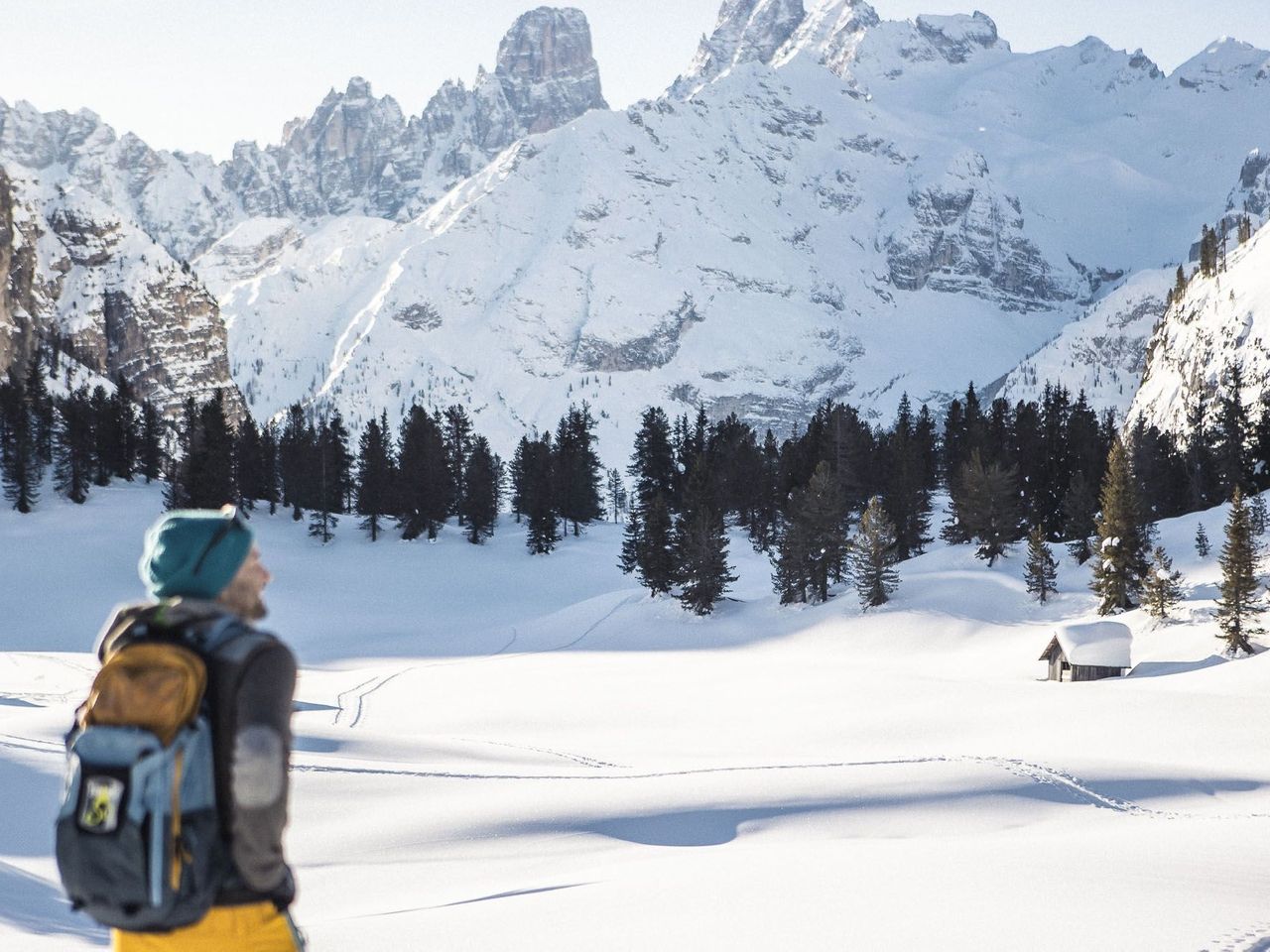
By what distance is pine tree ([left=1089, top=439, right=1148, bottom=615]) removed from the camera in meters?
50.1

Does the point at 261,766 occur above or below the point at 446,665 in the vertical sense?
above

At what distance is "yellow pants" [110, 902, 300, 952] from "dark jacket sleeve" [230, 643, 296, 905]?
0.13 m

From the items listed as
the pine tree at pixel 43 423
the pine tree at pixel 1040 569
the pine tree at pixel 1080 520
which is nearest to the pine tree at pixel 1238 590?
the pine tree at pixel 1040 569

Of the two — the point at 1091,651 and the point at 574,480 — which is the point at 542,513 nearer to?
the point at 574,480

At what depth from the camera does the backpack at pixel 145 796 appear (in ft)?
12.0

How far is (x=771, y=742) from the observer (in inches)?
1155

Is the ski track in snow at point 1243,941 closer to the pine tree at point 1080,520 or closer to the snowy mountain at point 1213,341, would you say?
the pine tree at point 1080,520

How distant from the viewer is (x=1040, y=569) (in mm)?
53375

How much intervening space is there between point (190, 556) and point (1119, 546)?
5187cm

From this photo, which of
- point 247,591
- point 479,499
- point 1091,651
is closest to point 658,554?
point 479,499

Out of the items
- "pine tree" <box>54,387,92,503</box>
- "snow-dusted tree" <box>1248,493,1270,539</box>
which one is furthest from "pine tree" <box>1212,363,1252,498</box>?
"pine tree" <box>54,387,92,503</box>

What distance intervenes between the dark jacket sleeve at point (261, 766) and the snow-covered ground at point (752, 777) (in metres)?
4.33

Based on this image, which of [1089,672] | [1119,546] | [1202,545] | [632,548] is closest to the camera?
[1089,672]

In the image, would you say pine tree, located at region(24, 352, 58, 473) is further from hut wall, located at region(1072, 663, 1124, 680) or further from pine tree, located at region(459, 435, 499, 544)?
hut wall, located at region(1072, 663, 1124, 680)
